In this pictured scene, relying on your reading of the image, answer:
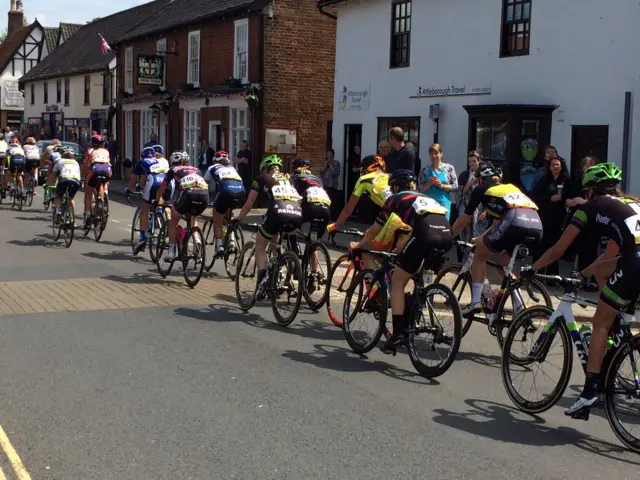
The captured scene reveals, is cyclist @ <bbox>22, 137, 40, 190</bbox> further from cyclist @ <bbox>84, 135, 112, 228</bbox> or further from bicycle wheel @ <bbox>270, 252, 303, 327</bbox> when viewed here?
bicycle wheel @ <bbox>270, 252, 303, 327</bbox>

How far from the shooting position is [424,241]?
23.3 feet

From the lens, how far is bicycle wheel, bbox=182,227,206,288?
36.8ft

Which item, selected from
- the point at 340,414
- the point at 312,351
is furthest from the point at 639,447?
the point at 312,351

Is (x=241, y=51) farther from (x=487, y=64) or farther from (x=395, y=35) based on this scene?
(x=487, y=64)

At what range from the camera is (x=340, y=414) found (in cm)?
604

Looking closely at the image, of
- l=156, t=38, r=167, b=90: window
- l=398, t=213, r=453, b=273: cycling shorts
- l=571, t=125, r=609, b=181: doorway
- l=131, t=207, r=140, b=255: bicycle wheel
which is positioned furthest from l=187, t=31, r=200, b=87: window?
l=398, t=213, r=453, b=273: cycling shorts

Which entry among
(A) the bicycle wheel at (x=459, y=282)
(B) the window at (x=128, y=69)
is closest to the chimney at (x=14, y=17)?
(B) the window at (x=128, y=69)

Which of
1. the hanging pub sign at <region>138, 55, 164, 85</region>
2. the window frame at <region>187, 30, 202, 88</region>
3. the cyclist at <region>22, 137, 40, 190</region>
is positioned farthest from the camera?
the hanging pub sign at <region>138, 55, 164, 85</region>

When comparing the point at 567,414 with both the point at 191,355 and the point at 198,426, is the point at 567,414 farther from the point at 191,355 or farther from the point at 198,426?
the point at 191,355

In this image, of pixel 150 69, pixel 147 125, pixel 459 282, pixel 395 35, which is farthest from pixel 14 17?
pixel 459 282

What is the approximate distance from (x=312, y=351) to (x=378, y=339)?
2.24ft

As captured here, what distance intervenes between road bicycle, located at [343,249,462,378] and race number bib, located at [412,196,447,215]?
0.35 metres

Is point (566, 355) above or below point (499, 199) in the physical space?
below

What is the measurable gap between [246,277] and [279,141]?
647 inches
